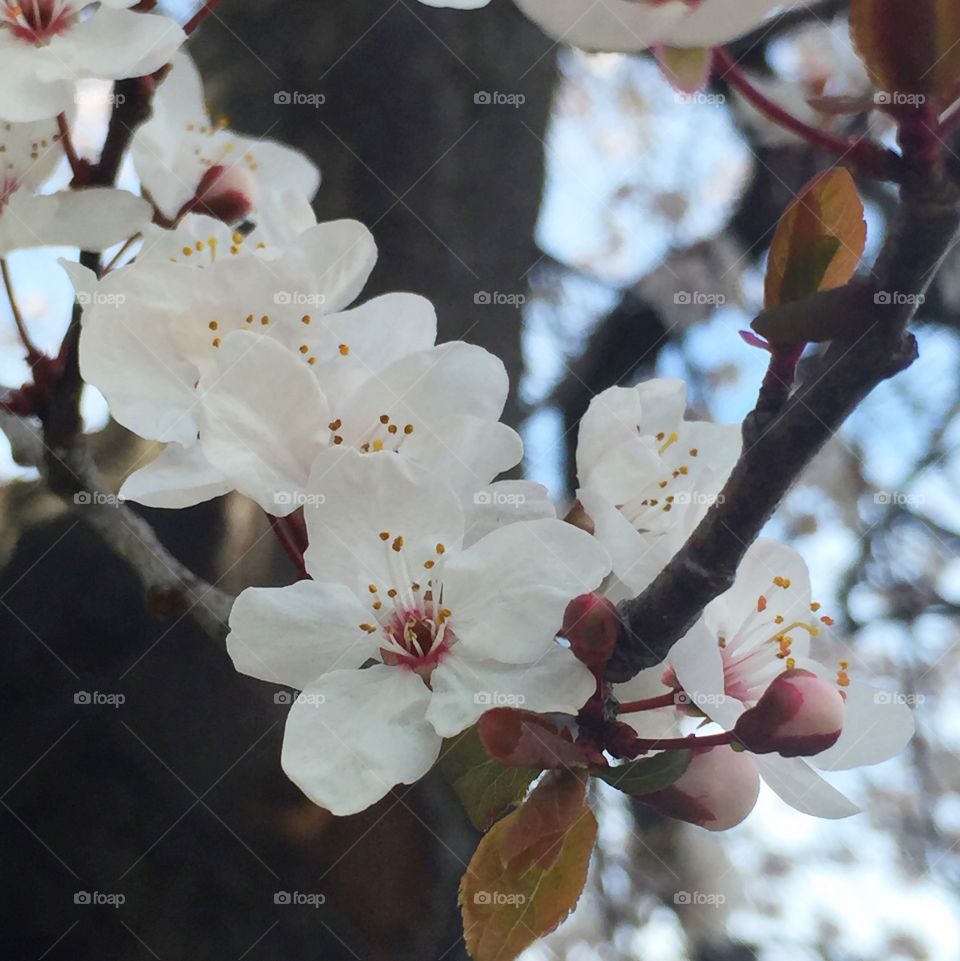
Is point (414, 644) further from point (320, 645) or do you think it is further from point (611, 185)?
point (611, 185)

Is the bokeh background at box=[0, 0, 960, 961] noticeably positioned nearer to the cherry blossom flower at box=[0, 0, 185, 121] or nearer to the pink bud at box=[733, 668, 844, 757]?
the cherry blossom flower at box=[0, 0, 185, 121]

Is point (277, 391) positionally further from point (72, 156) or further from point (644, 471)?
point (72, 156)

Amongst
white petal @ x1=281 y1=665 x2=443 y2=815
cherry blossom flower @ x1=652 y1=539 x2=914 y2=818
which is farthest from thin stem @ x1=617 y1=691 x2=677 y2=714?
white petal @ x1=281 y1=665 x2=443 y2=815

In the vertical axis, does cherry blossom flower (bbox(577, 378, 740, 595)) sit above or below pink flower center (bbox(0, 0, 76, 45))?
below

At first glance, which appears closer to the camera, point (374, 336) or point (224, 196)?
point (374, 336)

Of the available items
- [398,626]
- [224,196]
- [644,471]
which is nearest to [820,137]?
[644,471]
